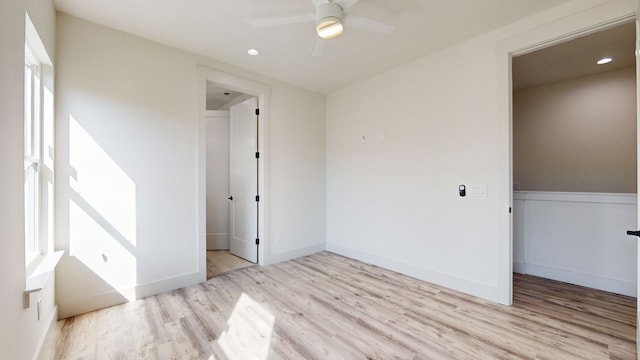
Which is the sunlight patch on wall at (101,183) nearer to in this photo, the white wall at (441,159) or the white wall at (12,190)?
the white wall at (12,190)

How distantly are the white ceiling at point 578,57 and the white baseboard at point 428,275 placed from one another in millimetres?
2772

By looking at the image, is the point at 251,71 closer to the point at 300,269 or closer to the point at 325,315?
the point at 300,269

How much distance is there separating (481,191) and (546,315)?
1249 mm

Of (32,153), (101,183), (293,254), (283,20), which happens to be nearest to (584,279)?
(293,254)

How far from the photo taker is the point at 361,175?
13.7 feet

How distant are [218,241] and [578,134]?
5.96 meters

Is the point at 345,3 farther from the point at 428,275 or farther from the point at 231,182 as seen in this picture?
the point at 231,182

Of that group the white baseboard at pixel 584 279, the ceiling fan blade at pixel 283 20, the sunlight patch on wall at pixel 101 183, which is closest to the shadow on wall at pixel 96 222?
the sunlight patch on wall at pixel 101 183

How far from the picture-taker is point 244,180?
427 cm

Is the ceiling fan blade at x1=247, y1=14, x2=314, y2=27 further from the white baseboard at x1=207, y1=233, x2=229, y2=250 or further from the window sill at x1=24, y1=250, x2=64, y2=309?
the white baseboard at x1=207, y1=233, x2=229, y2=250

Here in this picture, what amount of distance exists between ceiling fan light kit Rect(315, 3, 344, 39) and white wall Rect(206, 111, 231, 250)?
343cm

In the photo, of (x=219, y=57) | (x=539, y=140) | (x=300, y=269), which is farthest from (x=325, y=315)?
(x=539, y=140)

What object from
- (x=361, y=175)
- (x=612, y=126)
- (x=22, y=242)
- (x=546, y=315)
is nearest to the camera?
(x=22, y=242)

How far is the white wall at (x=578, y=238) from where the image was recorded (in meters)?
2.91
